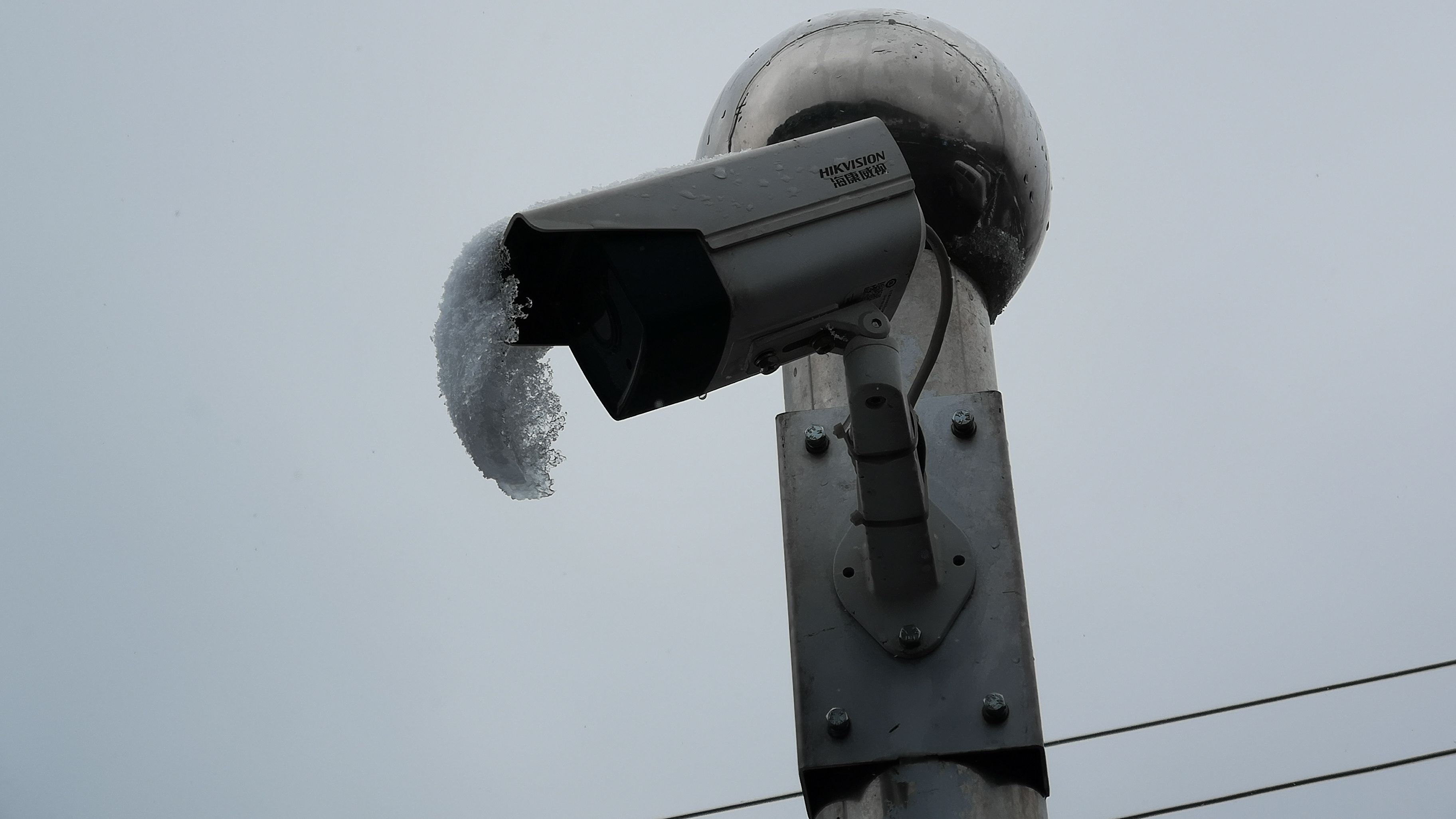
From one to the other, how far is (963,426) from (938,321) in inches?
5.9

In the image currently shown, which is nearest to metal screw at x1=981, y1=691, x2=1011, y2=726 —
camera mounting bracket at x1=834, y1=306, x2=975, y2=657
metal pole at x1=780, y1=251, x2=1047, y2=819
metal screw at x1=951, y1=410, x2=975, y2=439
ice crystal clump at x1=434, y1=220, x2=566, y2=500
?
metal pole at x1=780, y1=251, x2=1047, y2=819

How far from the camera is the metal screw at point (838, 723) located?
5.33 feet

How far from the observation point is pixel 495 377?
4.74 feet

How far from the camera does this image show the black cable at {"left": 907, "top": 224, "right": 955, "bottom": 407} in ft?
5.80

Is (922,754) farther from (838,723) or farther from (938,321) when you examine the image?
(938,321)

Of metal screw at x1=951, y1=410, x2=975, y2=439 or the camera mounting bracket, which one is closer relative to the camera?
the camera mounting bracket

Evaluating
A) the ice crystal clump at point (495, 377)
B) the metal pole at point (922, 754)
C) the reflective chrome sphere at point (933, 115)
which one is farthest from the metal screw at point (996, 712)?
the reflective chrome sphere at point (933, 115)

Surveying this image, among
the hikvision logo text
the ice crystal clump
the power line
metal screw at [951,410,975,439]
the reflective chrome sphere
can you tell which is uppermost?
the reflective chrome sphere

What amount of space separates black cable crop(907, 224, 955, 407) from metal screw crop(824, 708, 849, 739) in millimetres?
401

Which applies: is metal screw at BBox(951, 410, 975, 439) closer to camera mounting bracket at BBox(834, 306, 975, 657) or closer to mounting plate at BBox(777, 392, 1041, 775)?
mounting plate at BBox(777, 392, 1041, 775)

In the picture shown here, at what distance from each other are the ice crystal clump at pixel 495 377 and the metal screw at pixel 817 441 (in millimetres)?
465

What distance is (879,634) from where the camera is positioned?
5.55ft

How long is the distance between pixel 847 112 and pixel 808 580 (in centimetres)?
75

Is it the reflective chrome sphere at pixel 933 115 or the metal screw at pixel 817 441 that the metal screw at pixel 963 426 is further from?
the reflective chrome sphere at pixel 933 115
